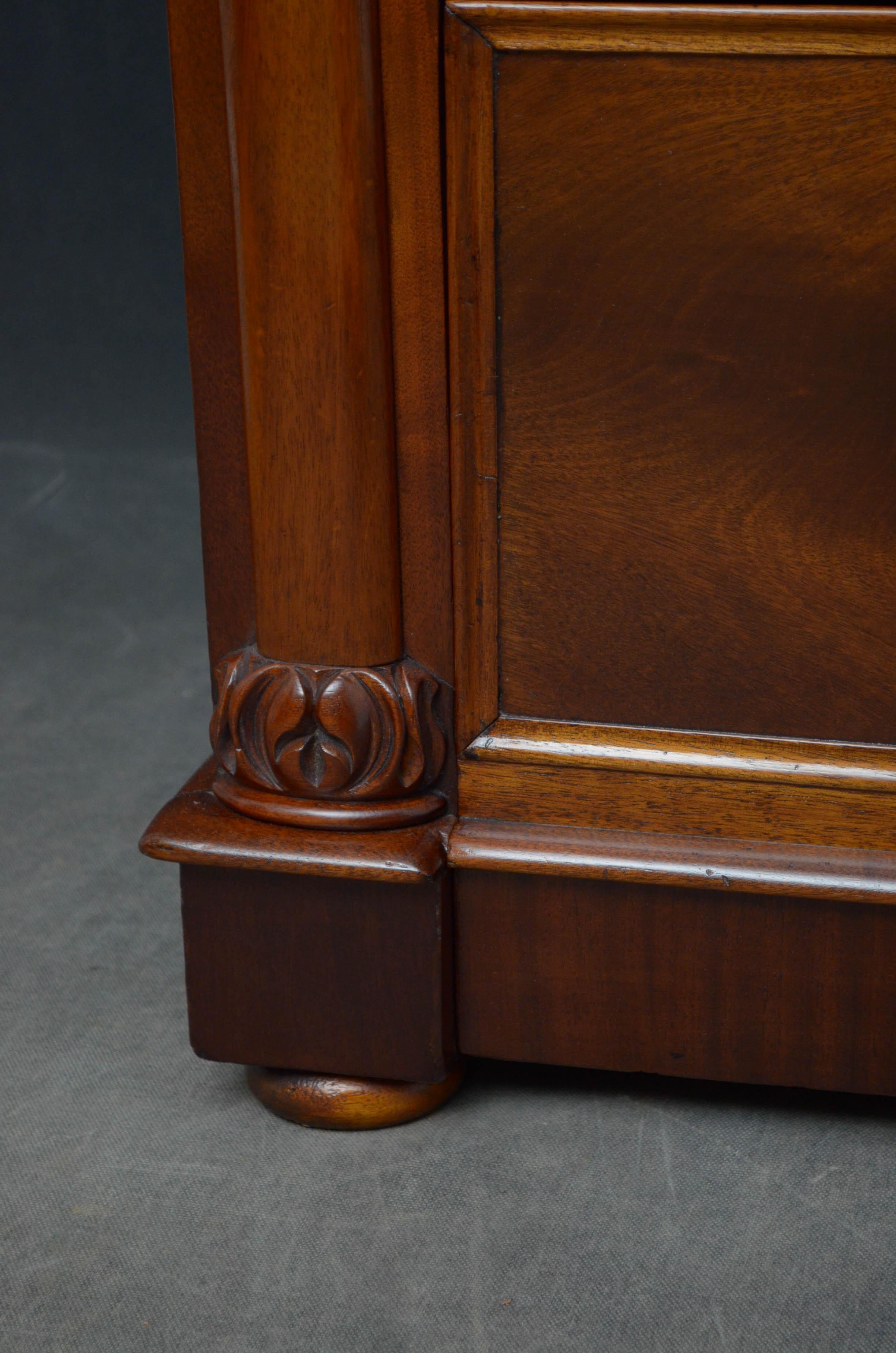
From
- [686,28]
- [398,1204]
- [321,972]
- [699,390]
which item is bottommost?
[398,1204]

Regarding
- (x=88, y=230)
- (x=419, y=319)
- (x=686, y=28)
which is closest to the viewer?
(x=686, y=28)

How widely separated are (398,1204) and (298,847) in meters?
0.27

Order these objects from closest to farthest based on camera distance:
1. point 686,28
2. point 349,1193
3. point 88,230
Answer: point 686,28 < point 349,1193 < point 88,230

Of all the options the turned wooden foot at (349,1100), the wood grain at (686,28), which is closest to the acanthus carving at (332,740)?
the turned wooden foot at (349,1100)

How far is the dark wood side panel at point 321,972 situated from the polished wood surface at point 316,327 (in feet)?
0.60

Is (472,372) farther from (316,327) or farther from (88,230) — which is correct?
(88,230)

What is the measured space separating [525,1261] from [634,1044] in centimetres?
19

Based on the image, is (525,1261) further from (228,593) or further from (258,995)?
(228,593)

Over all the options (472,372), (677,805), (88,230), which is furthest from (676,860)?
(88,230)

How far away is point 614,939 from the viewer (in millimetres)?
1219

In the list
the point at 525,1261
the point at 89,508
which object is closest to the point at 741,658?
the point at 525,1261

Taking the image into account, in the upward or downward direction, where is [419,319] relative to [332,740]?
upward

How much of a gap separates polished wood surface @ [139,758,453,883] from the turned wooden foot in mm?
189

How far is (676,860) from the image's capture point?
3.87 feet
